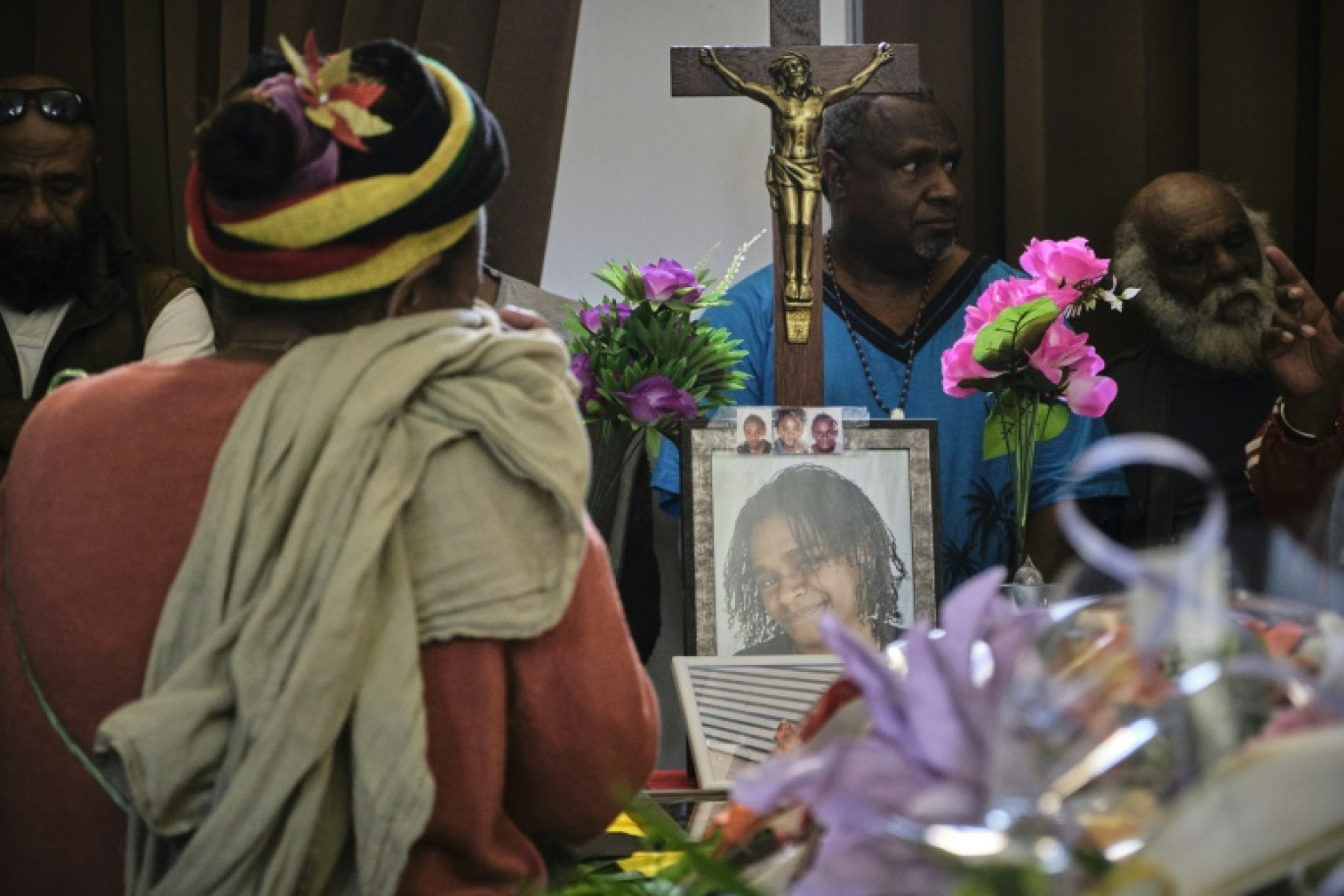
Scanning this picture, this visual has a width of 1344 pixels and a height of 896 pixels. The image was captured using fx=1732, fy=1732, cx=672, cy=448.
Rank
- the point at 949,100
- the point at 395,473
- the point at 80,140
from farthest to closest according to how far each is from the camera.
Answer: the point at 949,100
the point at 80,140
the point at 395,473

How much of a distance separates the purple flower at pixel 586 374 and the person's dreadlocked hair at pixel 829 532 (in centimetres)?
24

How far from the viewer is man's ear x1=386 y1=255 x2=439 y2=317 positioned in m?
1.26

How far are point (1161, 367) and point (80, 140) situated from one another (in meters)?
1.91

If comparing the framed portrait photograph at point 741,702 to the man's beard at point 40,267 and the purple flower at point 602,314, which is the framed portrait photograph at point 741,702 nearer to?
the purple flower at point 602,314

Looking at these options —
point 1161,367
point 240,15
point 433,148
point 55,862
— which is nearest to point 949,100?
point 1161,367

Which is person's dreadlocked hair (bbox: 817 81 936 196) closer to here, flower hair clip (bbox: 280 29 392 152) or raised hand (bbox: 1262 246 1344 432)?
raised hand (bbox: 1262 246 1344 432)

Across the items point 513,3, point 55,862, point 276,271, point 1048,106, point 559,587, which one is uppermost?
point 513,3

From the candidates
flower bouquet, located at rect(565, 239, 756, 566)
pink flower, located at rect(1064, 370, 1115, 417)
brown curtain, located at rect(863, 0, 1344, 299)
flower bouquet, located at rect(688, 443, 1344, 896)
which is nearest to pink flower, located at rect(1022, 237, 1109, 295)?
pink flower, located at rect(1064, 370, 1115, 417)

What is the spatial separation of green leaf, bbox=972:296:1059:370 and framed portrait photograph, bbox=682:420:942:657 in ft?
0.51

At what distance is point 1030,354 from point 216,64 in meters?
1.74

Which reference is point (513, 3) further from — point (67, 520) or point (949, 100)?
point (67, 520)

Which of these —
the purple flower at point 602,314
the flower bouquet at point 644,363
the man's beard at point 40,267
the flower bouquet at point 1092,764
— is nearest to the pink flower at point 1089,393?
the flower bouquet at point 644,363

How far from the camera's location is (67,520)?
1241mm

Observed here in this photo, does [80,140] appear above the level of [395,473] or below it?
above
